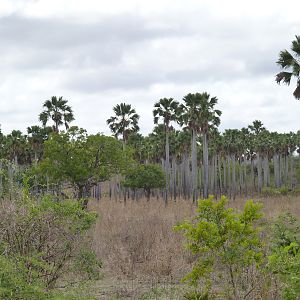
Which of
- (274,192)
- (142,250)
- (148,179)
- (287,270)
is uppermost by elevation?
(148,179)

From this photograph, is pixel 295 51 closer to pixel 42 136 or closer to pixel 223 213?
pixel 223 213

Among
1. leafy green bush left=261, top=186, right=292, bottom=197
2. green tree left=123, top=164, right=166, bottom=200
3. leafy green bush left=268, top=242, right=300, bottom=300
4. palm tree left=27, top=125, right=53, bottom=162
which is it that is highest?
palm tree left=27, top=125, right=53, bottom=162

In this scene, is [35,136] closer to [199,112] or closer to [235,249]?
[199,112]

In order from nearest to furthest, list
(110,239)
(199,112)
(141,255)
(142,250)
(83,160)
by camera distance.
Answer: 1. (141,255)
2. (142,250)
3. (110,239)
4. (83,160)
5. (199,112)

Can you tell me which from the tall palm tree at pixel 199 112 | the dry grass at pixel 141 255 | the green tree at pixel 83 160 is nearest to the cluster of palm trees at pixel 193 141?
the tall palm tree at pixel 199 112

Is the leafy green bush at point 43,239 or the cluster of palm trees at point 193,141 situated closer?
the leafy green bush at point 43,239

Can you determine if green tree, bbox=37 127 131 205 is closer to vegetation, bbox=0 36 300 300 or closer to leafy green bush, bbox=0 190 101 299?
vegetation, bbox=0 36 300 300

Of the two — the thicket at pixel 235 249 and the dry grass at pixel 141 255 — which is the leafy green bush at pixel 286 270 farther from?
the dry grass at pixel 141 255

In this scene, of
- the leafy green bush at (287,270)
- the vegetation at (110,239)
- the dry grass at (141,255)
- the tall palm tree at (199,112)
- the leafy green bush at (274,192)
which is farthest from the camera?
the leafy green bush at (274,192)

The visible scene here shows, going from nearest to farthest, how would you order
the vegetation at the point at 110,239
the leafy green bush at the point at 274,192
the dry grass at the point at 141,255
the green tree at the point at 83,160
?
the vegetation at the point at 110,239, the dry grass at the point at 141,255, the green tree at the point at 83,160, the leafy green bush at the point at 274,192

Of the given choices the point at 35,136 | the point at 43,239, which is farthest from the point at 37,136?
the point at 43,239

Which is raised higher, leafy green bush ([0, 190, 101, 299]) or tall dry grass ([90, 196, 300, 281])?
leafy green bush ([0, 190, 101, 299])

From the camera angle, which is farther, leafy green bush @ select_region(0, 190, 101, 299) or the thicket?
the thicket

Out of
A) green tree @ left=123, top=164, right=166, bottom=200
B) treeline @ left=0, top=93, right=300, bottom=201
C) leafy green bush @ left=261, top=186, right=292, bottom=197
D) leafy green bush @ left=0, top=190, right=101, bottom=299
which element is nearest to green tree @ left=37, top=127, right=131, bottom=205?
treeline @ left=0, top=93, right=300, bottom=201
